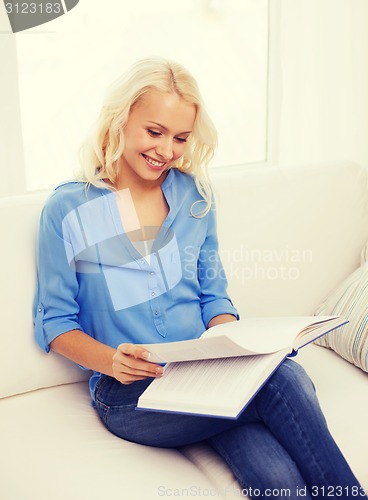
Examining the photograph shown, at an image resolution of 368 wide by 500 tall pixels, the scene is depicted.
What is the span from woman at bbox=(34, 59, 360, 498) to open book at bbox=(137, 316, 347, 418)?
0.06m

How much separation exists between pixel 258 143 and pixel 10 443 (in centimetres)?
207

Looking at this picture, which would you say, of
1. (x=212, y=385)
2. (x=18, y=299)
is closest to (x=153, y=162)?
(x=18, y=299)

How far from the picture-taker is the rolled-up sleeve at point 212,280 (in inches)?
64.1

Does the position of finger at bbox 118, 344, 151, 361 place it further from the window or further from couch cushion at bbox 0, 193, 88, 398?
the window

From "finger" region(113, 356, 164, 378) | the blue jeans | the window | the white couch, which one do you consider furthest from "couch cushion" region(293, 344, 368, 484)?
the window

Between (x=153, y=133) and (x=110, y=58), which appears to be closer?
(x=153, y=133)

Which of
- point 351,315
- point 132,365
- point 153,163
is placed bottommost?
point 351,315

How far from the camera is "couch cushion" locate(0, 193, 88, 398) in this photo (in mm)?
1523

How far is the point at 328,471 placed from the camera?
122 cm

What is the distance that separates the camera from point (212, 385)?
1224mm

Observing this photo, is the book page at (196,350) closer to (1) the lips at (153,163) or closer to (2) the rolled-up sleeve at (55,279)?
(2) the rolled-up sleeve at (55,279)

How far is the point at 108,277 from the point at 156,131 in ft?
1.13

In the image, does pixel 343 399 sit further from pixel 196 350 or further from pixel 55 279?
pixel 55 279

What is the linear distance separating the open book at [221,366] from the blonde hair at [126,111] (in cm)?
48
